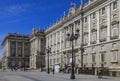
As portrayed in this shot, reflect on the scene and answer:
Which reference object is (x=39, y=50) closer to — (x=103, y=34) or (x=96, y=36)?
(x=96, y=36)

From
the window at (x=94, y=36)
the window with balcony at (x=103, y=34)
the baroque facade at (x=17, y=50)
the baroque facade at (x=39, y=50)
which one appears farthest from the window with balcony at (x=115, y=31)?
the baroque facade at (x=17, y=50)

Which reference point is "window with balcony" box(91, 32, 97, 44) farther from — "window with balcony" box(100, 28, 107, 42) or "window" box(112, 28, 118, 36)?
"window" box(112, 28, 118, 36)

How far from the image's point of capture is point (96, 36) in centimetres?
6238

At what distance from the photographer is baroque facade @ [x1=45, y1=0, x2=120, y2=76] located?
54.0 m

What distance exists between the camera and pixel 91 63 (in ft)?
206

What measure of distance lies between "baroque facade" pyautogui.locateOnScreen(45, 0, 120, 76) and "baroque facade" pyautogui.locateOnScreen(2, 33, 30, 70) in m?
67.4

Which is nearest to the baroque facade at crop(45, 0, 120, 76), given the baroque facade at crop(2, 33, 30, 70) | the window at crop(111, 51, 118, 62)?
the window at crop(111, 51, 118, 62)

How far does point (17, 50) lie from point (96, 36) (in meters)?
92.2

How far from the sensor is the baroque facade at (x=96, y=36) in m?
54.0

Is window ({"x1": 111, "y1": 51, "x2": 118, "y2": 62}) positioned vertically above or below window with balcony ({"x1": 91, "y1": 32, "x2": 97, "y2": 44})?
below

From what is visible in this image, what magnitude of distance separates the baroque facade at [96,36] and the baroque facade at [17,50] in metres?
67.4

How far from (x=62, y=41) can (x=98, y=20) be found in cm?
2743

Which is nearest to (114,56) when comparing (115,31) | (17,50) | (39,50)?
(115,31)

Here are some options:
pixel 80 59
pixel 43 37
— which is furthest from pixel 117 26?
pixel 43 37
